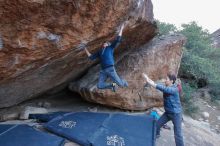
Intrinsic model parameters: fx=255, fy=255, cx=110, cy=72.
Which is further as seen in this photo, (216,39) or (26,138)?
(216,39)

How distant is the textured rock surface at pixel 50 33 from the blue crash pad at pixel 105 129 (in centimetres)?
139

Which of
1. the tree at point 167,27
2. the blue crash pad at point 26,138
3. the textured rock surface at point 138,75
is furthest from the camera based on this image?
the tree at point 167,27

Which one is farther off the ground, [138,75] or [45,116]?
[138,75]

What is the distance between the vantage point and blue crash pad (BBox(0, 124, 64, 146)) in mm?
5055

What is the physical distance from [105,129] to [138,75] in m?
2.72

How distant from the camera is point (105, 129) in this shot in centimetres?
578

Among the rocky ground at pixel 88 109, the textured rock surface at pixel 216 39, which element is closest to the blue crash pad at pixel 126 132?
the rocky ground at pixel 88 109

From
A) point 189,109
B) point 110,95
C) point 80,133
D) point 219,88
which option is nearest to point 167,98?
point 80,133

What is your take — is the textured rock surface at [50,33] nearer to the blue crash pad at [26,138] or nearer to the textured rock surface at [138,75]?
the textured rock surface at [138,75]

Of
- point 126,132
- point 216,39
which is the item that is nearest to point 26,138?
point 126,132

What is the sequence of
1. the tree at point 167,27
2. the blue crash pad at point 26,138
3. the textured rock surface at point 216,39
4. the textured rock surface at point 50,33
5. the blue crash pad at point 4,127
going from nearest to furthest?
the textured rock surface at point 50,33 → the blue crash pad at point 26,138 → the blue crash pad at point 4,127 → the tree at point 167,27 → the textured rock surface at point 216,39

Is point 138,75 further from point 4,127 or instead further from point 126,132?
point 4,127

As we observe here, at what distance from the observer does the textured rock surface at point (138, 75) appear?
25.7 ft

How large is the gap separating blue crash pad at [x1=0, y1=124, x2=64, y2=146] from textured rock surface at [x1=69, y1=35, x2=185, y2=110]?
8.56 ft
